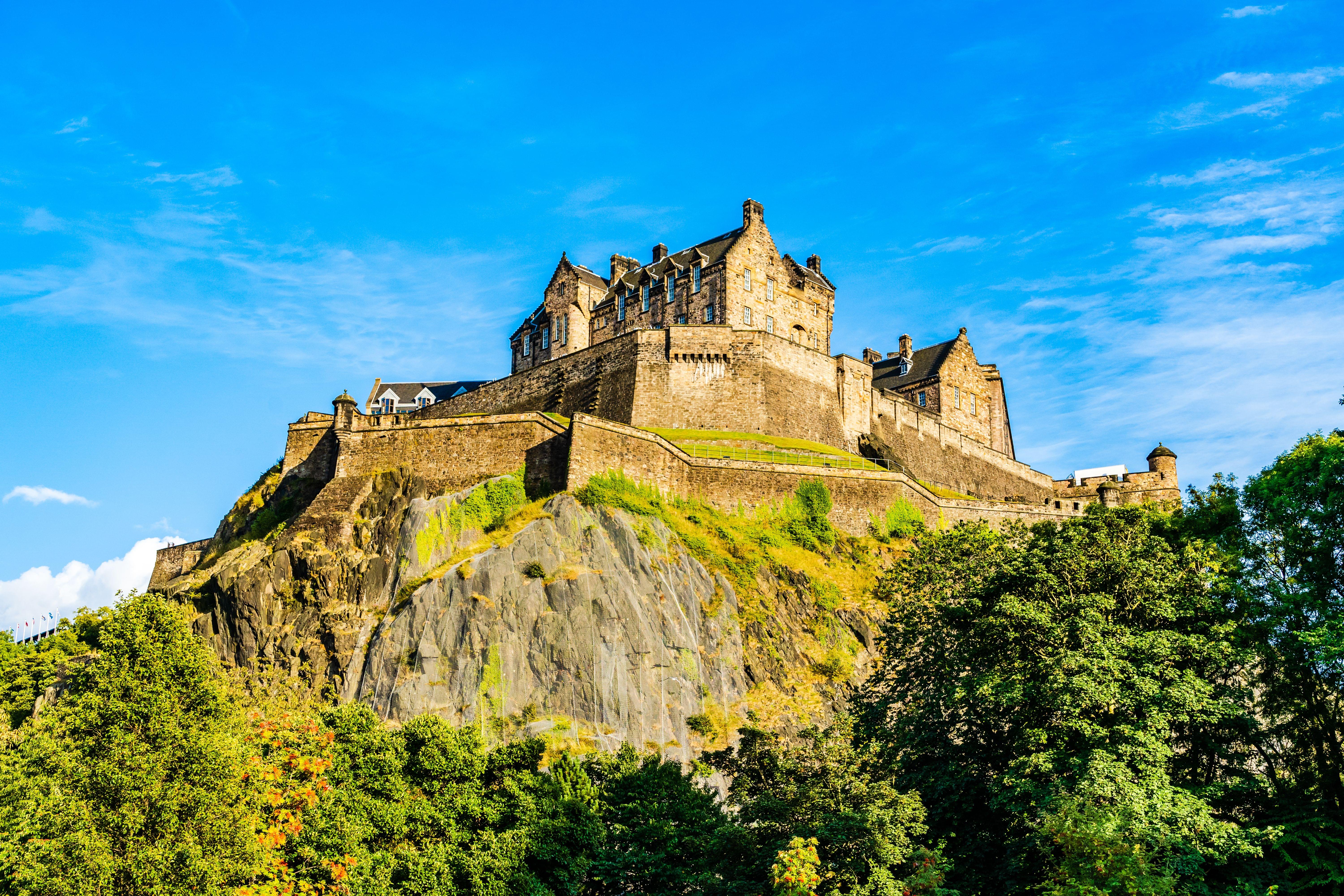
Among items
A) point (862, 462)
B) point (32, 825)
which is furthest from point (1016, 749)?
point (862, 462)

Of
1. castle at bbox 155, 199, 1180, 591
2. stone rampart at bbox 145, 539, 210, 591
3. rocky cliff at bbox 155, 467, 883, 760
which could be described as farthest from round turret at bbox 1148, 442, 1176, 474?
stone rampart at bbox 145, 539, 210, 591

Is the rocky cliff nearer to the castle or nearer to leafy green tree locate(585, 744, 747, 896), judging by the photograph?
the castle

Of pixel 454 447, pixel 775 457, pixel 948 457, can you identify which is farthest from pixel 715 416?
pixel 948 457

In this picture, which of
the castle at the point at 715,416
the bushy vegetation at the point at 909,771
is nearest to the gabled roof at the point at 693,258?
the castle at the point at 715,416

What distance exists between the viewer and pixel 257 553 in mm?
48969

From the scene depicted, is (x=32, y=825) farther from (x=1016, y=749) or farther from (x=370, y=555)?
(x=370, y=555)

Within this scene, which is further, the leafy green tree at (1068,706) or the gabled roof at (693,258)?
the gabled roof at (693,258)

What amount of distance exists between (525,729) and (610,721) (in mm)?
2974

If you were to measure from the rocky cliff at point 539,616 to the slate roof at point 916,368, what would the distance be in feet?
92.9

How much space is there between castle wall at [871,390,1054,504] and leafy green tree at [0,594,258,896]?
160 ft

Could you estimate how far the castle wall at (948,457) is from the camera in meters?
68.6

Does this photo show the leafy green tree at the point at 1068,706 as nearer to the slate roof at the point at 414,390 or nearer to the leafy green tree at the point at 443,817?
the leafy green tree at the point at 443,817

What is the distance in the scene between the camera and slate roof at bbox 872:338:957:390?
254ft

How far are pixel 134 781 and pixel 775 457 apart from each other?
3703 cm
